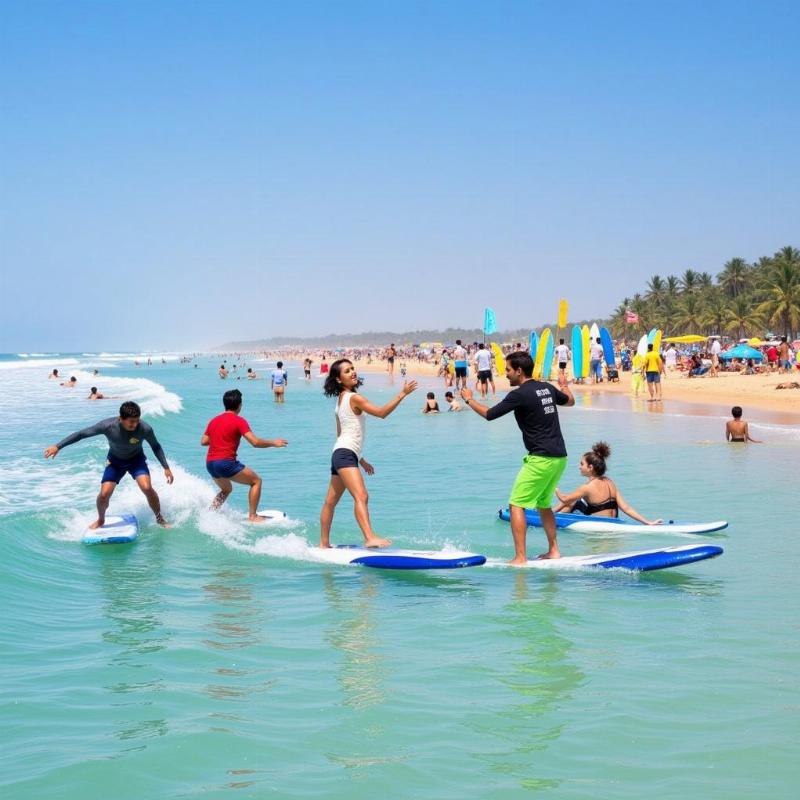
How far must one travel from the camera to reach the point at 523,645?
17.8 ft

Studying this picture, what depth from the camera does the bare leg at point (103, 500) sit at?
9.11 meters

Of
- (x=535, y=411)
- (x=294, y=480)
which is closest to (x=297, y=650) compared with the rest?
(x=535, y=411)

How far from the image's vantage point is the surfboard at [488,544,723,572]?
7035 mm

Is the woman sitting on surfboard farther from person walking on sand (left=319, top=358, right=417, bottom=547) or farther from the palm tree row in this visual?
the palm tree row

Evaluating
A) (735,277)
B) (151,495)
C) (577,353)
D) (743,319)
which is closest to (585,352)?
(577,353)

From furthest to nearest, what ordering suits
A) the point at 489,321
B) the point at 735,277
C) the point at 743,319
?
the point at 735,277
the point at 743,319
the point at 489,321

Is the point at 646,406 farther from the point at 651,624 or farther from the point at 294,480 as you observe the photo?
the point at 651,624

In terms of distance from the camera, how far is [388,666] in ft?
16.7

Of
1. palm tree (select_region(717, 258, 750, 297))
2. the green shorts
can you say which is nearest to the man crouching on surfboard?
the green shorts

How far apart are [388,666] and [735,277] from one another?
9660 cm

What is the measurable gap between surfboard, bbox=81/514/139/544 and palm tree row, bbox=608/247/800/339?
218ft

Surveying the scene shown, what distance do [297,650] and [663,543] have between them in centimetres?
475

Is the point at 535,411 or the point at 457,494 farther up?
the point at 535,411

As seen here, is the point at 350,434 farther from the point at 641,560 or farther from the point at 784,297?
the point at 784,297
